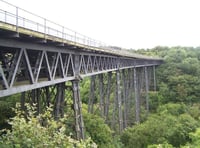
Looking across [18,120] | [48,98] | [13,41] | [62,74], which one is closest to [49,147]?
[18,120]

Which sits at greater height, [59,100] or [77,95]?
[77,95]

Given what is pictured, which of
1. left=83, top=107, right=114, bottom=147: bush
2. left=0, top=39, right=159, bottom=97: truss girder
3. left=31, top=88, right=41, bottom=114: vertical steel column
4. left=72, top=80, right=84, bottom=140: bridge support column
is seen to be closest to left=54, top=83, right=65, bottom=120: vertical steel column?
left=72, top=80, right=84, bottom=140: bridge support column

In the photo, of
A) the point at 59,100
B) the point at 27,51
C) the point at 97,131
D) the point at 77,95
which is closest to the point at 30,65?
the point at 27,51

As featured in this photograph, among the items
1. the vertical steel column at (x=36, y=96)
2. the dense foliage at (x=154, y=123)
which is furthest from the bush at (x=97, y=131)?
the vertical steel column at (x=36, y=96)

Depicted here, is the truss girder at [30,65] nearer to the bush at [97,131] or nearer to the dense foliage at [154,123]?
the dense foliage at [154,123]

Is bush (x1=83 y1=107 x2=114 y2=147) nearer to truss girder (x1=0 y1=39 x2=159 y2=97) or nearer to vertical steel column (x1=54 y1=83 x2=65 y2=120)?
truss girder (x1=0 y1=39 x2=159 y2=97)

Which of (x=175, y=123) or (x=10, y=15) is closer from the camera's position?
(x=10, y=15)

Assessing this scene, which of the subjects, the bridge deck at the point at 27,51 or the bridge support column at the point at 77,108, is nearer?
the bridge deck at the point at 27,51

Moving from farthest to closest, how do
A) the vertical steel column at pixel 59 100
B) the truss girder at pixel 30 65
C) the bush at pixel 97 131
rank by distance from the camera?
the bush at pixel 97 131 < the vertical steel column at pixel 59 100 < the truss girder at pixel 30 65

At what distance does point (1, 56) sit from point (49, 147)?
4.85m

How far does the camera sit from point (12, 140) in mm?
6148

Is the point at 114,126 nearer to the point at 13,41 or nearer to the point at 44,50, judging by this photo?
the point at 44,50

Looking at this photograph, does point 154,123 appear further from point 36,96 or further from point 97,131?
point 36,96

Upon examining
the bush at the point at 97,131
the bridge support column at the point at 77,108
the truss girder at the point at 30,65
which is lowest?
the bush at the point at 97,131
